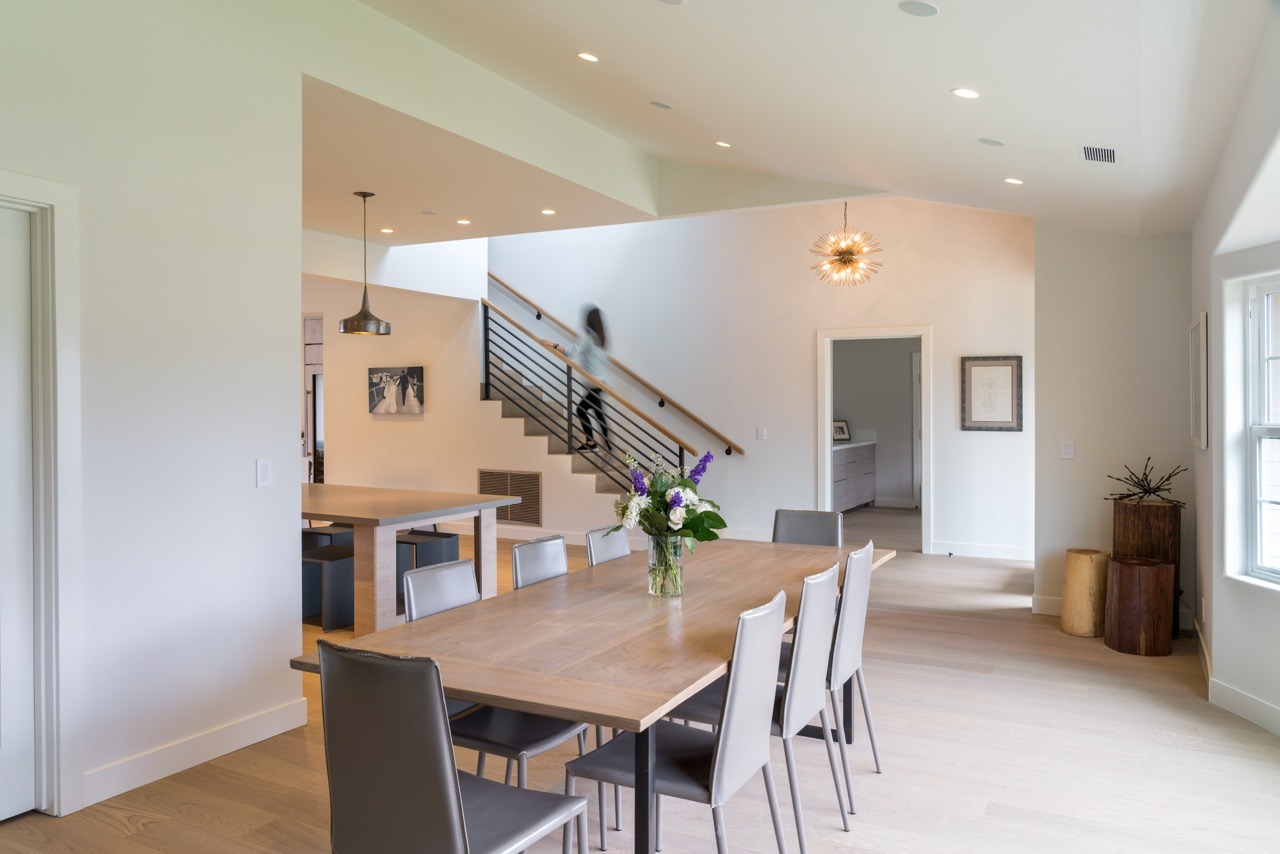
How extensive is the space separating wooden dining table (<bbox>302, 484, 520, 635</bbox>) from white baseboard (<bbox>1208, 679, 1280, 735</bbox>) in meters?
3.72

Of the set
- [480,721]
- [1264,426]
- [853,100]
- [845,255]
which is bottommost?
[480,721]

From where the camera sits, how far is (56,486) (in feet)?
9.73

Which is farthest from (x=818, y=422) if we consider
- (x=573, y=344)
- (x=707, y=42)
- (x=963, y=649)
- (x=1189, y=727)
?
(x=707, y=42)

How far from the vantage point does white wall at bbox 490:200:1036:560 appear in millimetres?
7789

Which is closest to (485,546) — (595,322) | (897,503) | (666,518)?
(666,518)

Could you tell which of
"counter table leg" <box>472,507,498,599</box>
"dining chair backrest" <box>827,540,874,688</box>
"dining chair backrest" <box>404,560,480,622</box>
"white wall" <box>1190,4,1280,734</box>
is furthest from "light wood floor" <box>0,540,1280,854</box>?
"counter table leg" <box>472,507,498,599</box>

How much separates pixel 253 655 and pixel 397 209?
349cm

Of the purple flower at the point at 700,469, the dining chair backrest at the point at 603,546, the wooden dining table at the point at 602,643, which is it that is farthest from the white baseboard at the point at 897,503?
the purple flower at the point at 700,469

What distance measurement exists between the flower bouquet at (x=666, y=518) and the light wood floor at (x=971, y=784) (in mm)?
818

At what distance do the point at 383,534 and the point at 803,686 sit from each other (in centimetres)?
295

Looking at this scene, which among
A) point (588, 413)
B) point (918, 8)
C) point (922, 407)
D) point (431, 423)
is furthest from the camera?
point (431, 423)

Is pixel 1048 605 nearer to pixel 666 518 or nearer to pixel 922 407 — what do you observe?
pixel 922 407

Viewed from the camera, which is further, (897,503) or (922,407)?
(897,503)

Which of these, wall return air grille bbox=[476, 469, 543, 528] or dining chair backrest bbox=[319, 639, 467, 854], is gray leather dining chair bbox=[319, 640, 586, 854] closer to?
dining chair backrest bbox=[319, 639, 467, 854]
